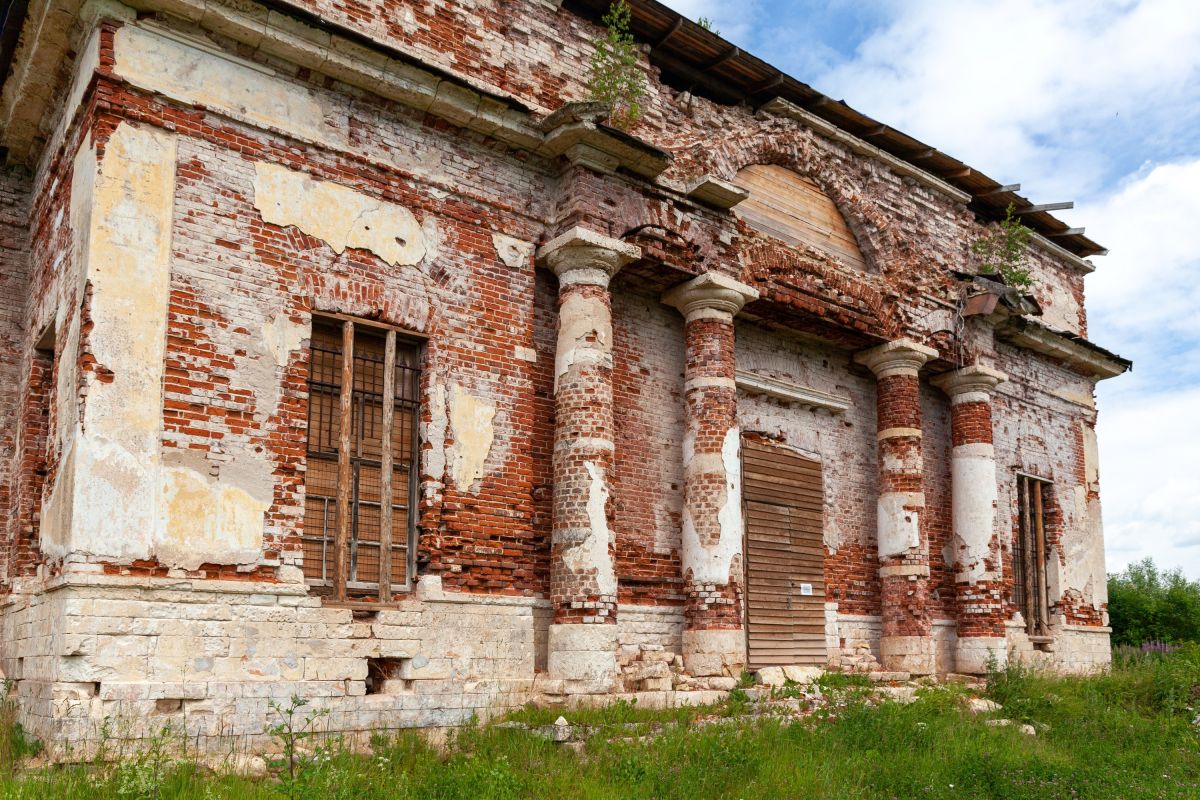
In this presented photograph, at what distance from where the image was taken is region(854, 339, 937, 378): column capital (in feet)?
44.0

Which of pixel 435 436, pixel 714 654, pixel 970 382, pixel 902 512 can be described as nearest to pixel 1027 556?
pixel 970 382

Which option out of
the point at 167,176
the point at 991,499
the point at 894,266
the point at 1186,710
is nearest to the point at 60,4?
the point at 167,176

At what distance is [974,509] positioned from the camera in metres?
14.2

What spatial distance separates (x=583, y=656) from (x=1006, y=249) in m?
10.3

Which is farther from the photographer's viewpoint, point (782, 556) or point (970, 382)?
point (970, 382)

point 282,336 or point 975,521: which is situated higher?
point 282,336

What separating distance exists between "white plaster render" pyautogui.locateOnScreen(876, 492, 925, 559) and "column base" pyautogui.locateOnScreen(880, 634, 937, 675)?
3.43ft

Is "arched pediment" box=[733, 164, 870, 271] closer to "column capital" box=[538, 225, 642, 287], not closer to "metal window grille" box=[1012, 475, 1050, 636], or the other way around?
"column capital" box=[538, 225, 642, 287]

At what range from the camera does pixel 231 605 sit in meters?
7.72

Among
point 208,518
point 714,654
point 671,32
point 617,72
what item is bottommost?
point 714,654

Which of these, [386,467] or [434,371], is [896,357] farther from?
[386,467]

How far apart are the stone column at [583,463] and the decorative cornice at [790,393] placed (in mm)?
2641

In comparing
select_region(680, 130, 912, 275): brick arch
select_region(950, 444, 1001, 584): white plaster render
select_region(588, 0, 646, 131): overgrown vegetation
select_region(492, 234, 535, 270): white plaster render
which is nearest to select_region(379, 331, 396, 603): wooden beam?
select_region(492, 234, 535, 270): white plaster render

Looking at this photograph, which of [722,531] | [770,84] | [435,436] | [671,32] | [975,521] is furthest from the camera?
[975,521]
